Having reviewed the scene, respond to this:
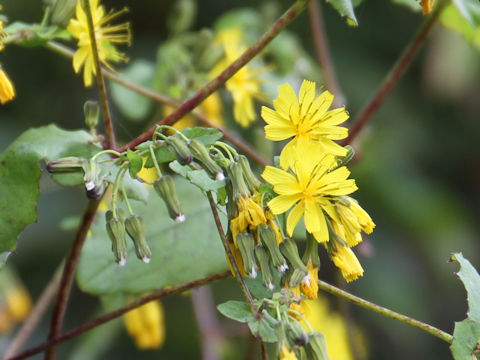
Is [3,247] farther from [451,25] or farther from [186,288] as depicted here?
[451,25]

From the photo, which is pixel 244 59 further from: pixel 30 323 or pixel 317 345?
pixel 30 323

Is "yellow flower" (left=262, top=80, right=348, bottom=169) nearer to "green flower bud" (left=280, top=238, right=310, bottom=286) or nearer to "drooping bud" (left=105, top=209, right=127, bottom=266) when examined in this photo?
"green flower bud" (left=280, top=238, right=310, bottom=286)

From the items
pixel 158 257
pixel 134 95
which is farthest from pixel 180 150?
pixel 134 95

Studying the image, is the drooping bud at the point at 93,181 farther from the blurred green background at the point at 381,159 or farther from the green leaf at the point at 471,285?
the blurred green background at the point at 381,159

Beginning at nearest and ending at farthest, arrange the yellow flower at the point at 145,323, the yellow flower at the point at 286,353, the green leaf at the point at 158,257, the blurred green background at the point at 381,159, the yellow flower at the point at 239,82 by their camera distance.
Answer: the yellow flower at the point at 286,353 → the green leaf at the point at 158,257 → the yellow flower at the point at 145,323 → the yellow flower at the point at 239,82 → the blurred green background at the point at 381,159

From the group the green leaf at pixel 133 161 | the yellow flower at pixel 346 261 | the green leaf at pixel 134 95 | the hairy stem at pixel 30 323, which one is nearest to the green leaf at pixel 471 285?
the yellow flower at pixel 346 261

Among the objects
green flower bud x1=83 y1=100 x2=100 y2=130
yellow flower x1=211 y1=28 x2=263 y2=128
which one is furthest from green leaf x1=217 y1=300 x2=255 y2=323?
yellow flower x1=211 y1=28 x2=263 y2=128
